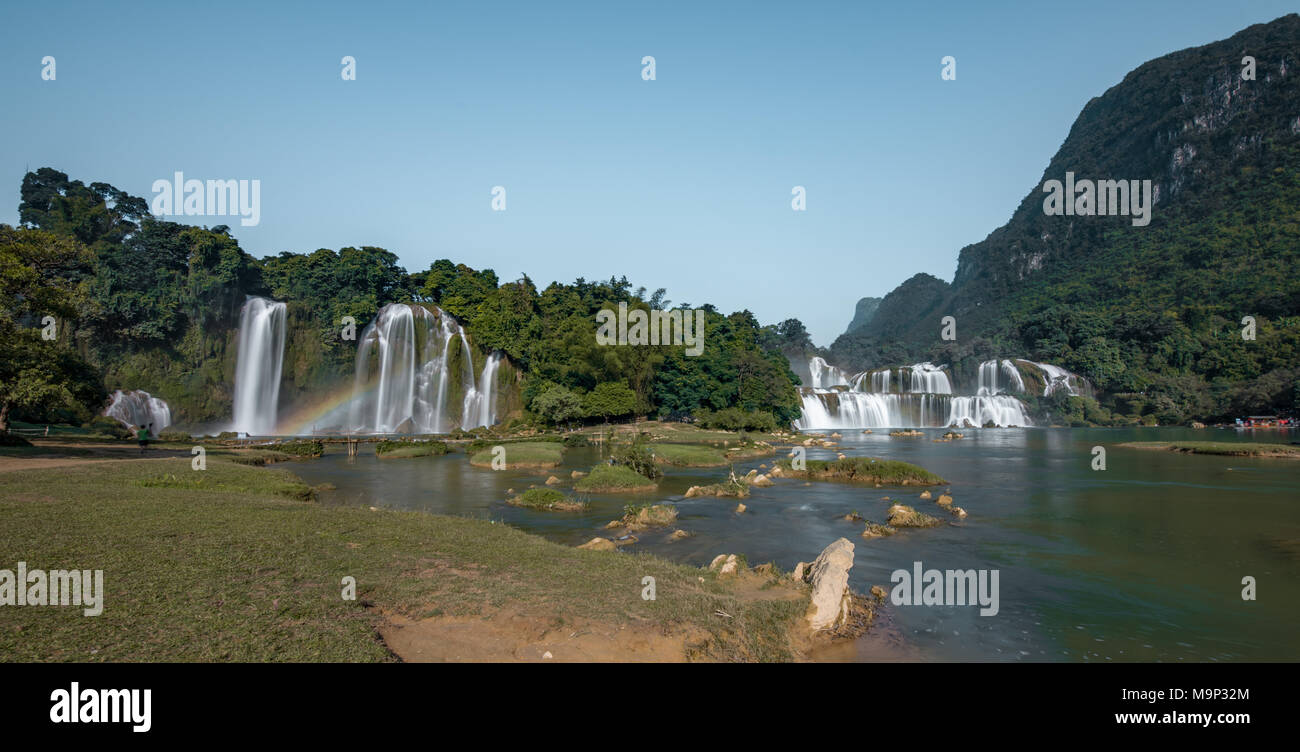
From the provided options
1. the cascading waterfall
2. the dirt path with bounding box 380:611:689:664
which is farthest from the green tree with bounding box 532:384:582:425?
the dirt path with bounding box 380:611:689:664

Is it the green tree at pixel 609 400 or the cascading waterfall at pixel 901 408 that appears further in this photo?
the cascading waterfall at pixel 901 408

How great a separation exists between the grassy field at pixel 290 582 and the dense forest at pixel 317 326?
46.2m

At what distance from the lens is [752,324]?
97.9 meters

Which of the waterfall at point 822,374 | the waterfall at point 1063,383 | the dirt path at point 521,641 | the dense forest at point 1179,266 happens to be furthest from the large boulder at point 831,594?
the waterfall at point 822,374

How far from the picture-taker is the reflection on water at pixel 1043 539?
38.8ft

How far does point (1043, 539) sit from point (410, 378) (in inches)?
2790

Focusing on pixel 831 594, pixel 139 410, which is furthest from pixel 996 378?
pixel 139 410

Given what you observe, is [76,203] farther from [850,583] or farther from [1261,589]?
[1261,589]

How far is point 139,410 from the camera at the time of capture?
60.3 m

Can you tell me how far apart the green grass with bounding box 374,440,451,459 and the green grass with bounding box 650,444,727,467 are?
663 inches

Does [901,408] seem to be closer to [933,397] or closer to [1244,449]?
[933,397]
